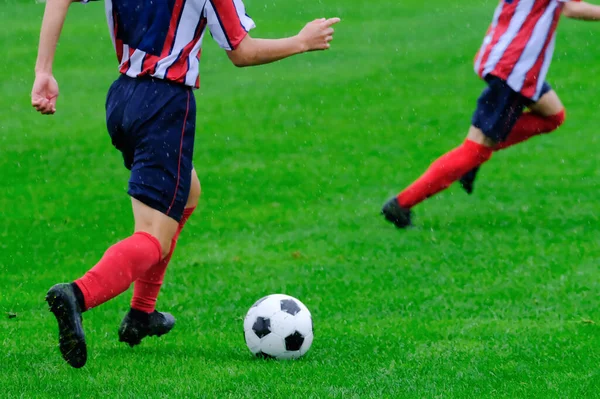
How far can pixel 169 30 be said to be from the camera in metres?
4.37

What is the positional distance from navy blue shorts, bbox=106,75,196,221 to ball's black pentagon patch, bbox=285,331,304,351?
0.75 metres

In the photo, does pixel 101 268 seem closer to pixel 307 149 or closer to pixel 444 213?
pixel 444 213

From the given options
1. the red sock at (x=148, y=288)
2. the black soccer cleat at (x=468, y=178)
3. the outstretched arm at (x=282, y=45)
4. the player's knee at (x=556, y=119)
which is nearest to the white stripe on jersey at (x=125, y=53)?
the outstretched arm at (x=282, y=45)

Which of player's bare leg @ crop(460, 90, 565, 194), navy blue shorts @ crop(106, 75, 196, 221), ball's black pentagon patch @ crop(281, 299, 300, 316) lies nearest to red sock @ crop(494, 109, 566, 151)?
player's bare leg @ crop(460, 90, 565, 194)

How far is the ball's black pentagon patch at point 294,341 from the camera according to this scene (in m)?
4.76

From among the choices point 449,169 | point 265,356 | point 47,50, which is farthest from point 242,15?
point 449,169

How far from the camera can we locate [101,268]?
4184 millimetres

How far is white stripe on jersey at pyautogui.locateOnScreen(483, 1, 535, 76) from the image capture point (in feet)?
25.7

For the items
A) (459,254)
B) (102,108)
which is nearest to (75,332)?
(459,254)

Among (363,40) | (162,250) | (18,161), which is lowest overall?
(363,40)

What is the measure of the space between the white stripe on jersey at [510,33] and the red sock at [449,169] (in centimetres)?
56

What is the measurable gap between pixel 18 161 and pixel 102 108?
2.97m

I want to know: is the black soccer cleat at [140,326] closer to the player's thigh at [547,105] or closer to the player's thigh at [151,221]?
the player's thigh at [151,221]

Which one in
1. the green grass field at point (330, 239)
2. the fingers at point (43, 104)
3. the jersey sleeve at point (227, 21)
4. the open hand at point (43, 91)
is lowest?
the green grass field at point (330, 239)
